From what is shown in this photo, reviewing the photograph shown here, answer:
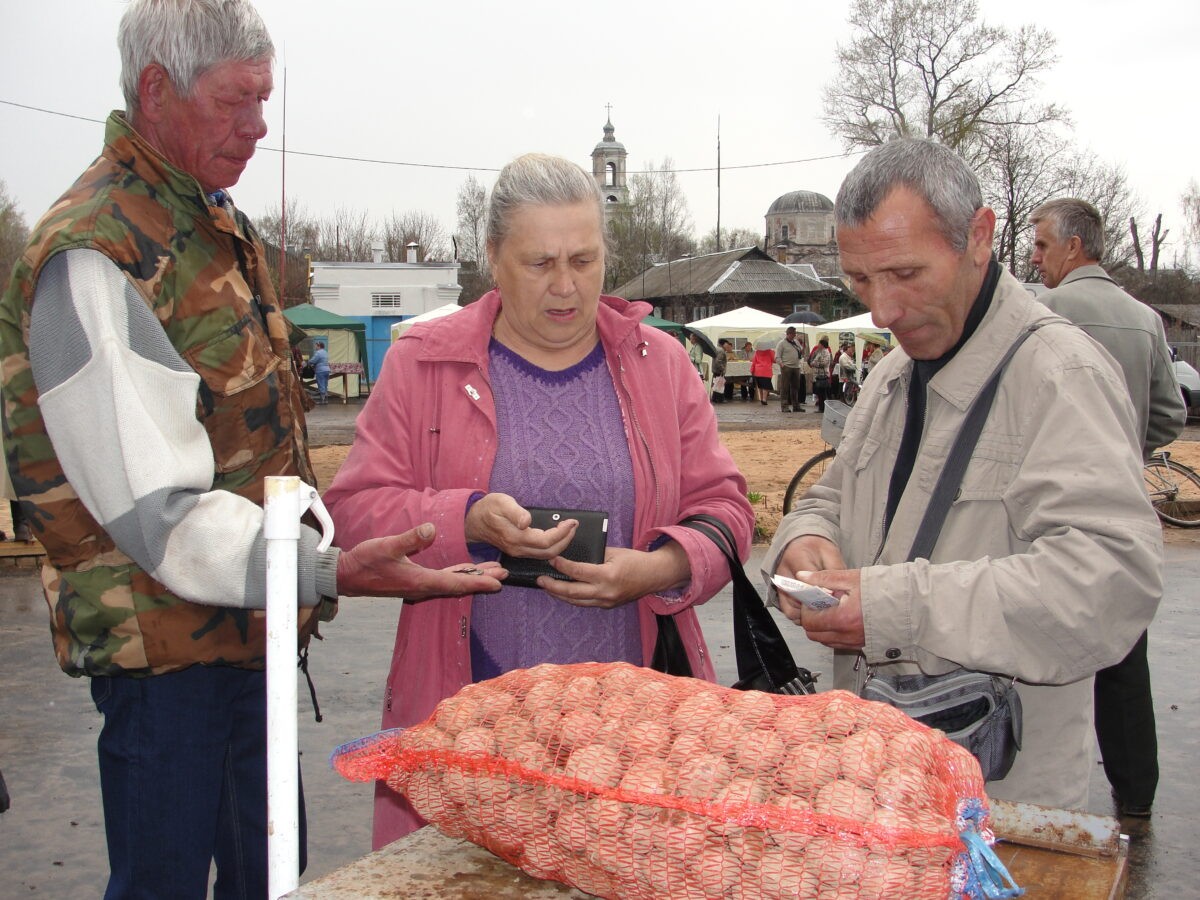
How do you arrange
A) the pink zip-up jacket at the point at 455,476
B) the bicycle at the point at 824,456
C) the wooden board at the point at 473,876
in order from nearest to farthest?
→ 1. the wooden board at the point at 473,876
2. the pink zip-up jacket at the point at 455,476
3. the bicycle at the point at 824,456

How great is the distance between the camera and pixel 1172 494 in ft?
33.5

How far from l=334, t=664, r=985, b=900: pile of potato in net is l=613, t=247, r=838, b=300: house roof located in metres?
51.1

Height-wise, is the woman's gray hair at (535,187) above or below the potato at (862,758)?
above

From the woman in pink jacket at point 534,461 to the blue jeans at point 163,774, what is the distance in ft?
1.38

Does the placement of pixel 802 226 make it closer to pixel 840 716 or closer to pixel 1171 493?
pixel 1171 493

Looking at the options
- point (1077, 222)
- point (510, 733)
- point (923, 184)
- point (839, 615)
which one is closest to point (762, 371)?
point (1077, 222)

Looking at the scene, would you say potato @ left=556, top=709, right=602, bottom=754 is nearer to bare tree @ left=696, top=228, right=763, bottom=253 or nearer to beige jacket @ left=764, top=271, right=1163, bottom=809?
beige jacket @ left=764, top=271, right=1163, bottom=809

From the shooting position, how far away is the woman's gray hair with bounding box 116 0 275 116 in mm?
1997

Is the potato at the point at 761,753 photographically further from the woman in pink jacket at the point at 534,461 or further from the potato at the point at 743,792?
the woman in pink jacket at the point at 534,461

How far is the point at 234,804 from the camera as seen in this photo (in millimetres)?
2293

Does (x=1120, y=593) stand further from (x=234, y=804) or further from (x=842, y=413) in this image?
(x=842, y=413)

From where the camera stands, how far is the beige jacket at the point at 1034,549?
1829mm

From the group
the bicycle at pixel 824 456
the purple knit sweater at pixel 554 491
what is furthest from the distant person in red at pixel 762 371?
the purple knit sweater at pixel 554 491

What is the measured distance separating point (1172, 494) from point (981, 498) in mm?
9434
